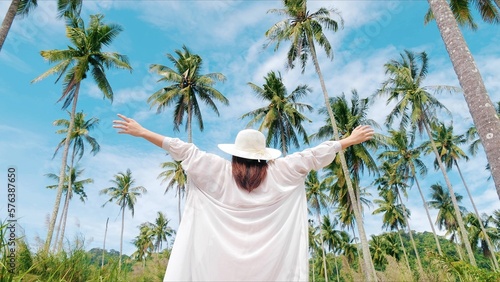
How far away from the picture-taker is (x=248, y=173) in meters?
1.89

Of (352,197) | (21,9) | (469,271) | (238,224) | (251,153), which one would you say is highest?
(21,9)

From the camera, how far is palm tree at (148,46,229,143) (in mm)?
24766

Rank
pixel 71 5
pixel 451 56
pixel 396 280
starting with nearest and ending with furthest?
pixel 451 56 < pixel 396 280 < pixel 71 5

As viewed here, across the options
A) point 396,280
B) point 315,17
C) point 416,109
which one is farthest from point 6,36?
point 416,109

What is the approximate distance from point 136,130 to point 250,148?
26.0 inches

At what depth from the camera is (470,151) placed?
32.4 meters

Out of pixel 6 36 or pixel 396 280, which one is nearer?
pixel 6 36

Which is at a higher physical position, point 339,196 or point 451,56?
point 339,196

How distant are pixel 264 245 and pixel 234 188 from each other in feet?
1.11

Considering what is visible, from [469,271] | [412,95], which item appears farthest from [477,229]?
[469,271]

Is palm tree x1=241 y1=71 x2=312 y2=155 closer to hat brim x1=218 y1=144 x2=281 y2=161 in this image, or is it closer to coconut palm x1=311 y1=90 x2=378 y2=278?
coconut palm x1=311 y1=90 x2=378 y2=278

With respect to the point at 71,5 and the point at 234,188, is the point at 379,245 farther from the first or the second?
the point at 234,188

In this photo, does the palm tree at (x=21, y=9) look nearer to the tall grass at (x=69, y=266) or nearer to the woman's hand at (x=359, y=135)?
the tall grass at (x=69, y=266)

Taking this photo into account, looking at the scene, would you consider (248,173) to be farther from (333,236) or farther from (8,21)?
(333,236)
